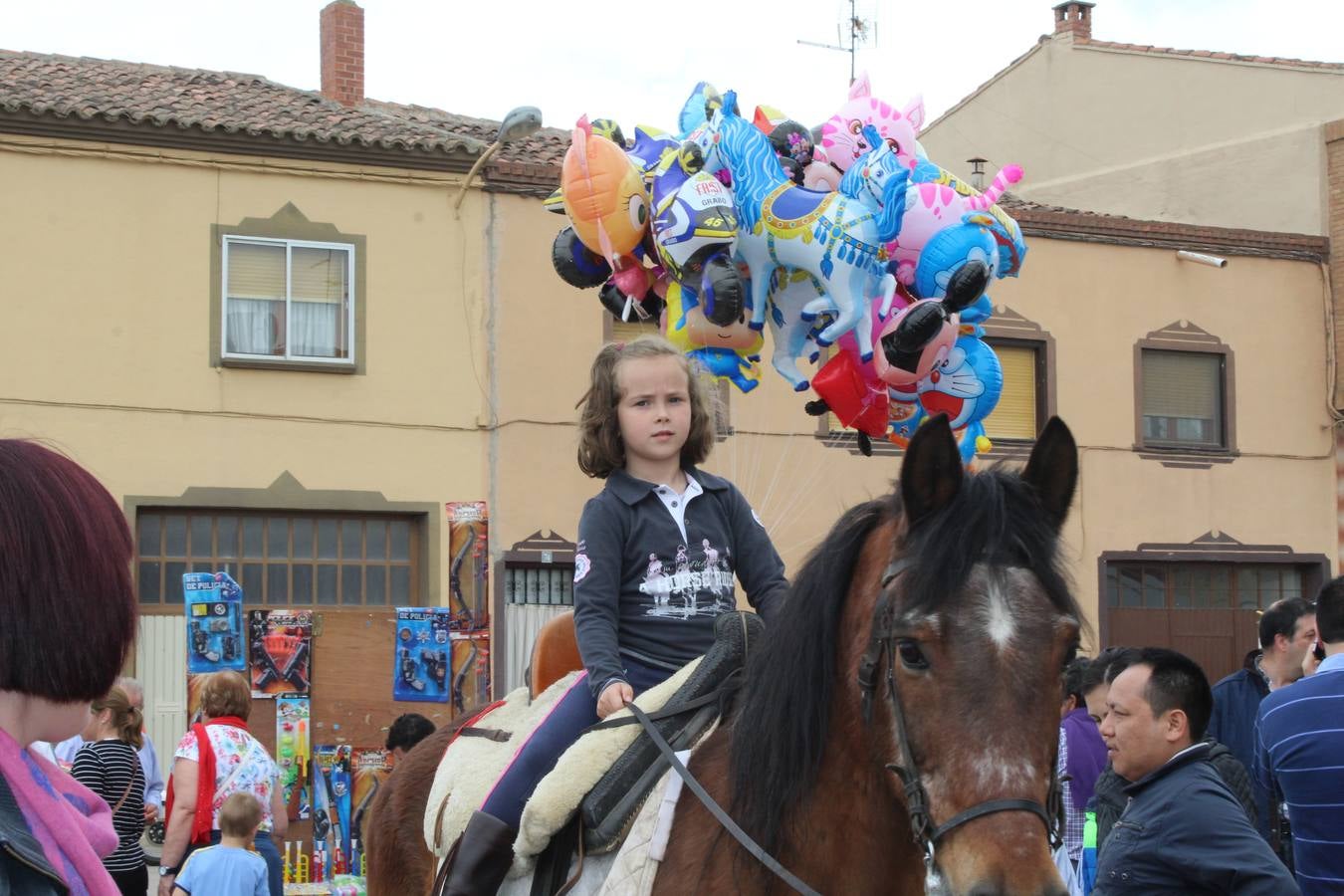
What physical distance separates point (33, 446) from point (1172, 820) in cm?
343

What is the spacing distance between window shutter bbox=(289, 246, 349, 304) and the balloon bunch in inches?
347

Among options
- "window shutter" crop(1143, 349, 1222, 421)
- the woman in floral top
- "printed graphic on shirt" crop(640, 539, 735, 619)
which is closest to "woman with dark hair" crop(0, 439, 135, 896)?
"printed graphic on shirt" crop(640, 539, 735, 619)

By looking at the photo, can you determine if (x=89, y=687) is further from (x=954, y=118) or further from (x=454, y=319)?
(x=954, y=118)

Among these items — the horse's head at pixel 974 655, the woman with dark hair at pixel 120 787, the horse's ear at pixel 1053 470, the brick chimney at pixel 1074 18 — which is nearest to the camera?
the horse's head at pixel 974 655

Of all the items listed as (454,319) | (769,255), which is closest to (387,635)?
(454,319)

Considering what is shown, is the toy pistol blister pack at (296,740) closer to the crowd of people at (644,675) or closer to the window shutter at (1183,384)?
the crowd of people at (644,675)

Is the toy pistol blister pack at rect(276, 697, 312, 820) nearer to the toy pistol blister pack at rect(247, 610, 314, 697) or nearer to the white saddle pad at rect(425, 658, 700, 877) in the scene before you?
the toy pistol blister pack at rect(247, 610, 314, 697)

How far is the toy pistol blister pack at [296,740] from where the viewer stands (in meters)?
15.8

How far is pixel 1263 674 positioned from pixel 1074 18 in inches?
860

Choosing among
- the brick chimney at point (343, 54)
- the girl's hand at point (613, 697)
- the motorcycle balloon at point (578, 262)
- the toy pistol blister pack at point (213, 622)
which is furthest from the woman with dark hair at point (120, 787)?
the brick chimney at point (343, 54)

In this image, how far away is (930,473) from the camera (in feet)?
10.5

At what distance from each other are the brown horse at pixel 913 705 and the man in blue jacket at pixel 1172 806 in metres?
1.31

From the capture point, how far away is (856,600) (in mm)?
3404

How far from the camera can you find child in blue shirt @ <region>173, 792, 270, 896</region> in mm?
7328
